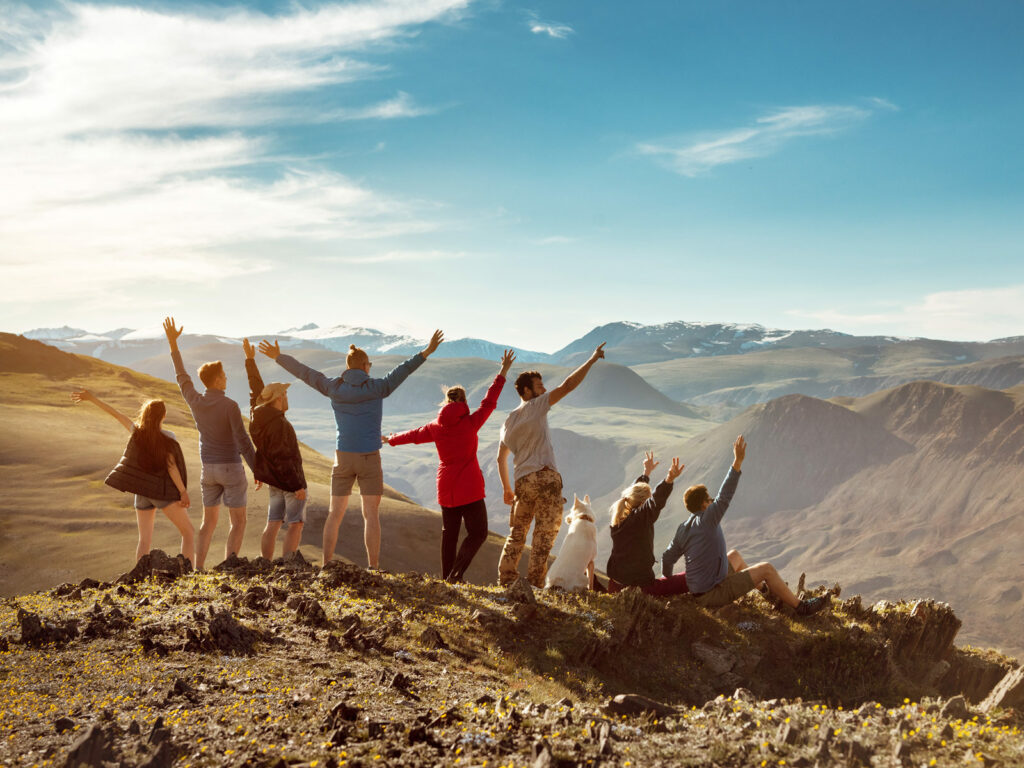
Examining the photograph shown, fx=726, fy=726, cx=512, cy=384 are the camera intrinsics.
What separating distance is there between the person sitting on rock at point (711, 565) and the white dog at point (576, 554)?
1.21m

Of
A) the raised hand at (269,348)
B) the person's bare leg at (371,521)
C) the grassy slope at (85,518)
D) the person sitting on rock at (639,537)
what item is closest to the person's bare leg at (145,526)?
the raised hand at (269,348)

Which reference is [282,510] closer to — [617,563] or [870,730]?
[617,563]

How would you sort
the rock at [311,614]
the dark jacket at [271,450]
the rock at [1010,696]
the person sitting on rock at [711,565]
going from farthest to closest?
the dark jacket at [271,450] → the person sitting on rock at [711,565] → the rock at [311,614] → the rock at [1010,696]

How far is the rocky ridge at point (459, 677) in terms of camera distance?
20.2 feet

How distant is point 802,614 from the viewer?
11289 mm

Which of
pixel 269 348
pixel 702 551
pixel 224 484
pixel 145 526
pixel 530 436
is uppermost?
pixel 269 348

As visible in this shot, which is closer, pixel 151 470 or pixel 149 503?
pixel 151 470

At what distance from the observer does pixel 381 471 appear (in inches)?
421

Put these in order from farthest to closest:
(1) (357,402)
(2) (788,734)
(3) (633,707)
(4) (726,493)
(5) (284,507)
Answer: (5) (284,507), (1) (357,402), (4) (726,493), (3) (633,707), (2) (788,734)

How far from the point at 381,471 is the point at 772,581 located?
6.17 m

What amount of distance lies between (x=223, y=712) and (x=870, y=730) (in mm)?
5932

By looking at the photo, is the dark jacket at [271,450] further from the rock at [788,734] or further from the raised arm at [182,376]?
the rock at [788,734]

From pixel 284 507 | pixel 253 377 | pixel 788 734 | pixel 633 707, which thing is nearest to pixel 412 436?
pixel 284 507

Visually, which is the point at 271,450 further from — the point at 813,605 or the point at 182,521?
the point at 813,605
